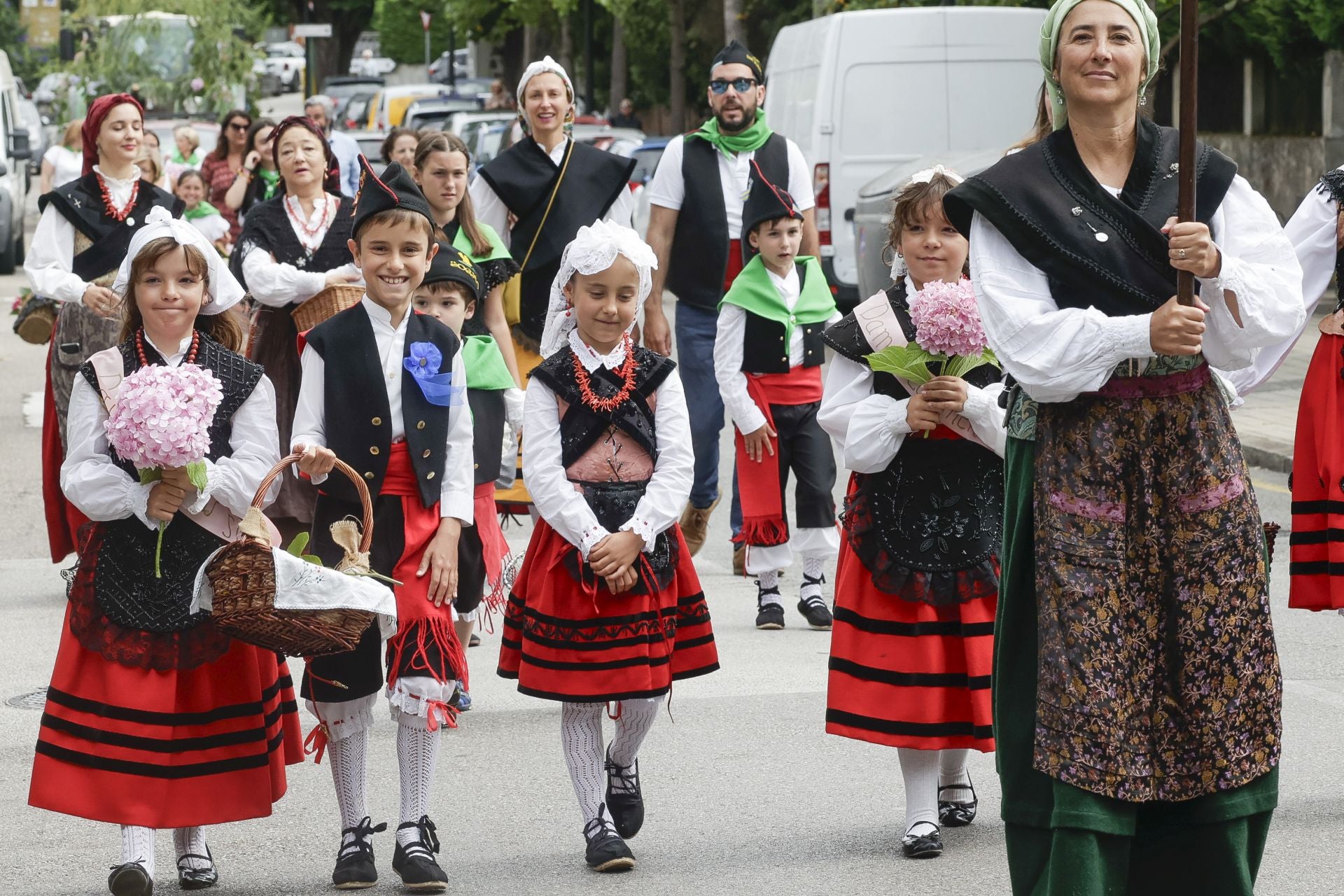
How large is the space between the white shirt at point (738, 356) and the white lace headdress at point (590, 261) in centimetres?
244

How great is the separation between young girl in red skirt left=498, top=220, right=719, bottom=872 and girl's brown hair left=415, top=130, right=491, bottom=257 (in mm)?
2372

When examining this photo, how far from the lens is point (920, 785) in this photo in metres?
5.25

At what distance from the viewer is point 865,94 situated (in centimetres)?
1698

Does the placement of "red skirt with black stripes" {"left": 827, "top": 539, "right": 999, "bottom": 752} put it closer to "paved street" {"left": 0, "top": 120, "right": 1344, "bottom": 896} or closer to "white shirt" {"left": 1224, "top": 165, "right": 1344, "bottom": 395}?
"paved street" {"left": 0, "top": 120, "right": 1344, "bottom": 896}

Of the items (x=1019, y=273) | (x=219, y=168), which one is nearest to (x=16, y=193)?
(x=219, y=168)

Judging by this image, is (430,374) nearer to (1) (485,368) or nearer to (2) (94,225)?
(1) (485,368)

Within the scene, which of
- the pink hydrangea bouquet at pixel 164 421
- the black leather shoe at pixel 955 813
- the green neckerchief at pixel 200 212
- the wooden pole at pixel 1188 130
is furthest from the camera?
the green neckerchief at pixel 200 212

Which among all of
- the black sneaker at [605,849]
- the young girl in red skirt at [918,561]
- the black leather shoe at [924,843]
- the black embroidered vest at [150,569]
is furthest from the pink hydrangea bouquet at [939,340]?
the black embroidered vest at [150,569]

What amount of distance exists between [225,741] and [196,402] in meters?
0.81

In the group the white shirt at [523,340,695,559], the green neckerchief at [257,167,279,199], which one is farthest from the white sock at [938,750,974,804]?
the green neckerchief at [257,167,279,199]

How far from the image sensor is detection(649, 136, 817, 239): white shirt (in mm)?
8656

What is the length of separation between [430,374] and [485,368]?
104 centimetres

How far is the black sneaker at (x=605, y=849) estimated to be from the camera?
517 centimetres

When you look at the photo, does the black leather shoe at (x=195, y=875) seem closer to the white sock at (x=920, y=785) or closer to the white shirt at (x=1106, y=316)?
the white sock at (x=920, y=785)
